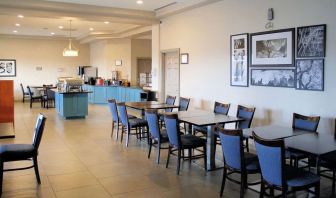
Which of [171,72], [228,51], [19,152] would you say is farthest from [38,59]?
[19,152]

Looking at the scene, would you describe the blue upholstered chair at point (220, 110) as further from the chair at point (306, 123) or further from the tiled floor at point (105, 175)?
the chair at point (306, 123)

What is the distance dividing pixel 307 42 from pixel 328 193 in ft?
7.47

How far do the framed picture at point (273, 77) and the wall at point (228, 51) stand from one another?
0.10 metres

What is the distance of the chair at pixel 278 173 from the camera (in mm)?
2920

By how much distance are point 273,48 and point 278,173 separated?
3.02 metres

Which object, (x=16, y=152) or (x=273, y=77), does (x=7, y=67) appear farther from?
(x=273, y=77)

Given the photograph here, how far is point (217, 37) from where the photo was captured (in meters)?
6.78

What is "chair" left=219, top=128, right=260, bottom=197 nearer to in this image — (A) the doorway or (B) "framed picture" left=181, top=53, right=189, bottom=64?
(B) "framed picture" left=181, top=53, right=189, bottom=64

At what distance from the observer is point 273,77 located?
5445 mm

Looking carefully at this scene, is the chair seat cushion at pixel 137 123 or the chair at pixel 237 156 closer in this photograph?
the chair at pixel 237 156

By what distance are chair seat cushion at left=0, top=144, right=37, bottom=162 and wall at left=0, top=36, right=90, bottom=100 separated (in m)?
11.4

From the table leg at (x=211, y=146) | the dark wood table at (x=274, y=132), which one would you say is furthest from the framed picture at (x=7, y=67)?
the dark wood table at (x=274, y=132)

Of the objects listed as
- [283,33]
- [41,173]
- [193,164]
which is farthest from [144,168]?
[283,33]

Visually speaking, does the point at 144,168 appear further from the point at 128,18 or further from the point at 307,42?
the point at 128,18
